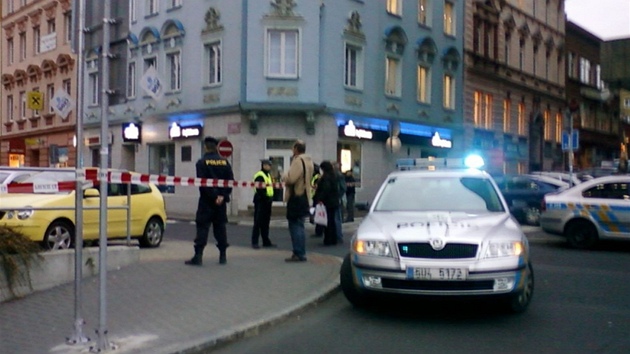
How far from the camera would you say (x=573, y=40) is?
52.2 metres

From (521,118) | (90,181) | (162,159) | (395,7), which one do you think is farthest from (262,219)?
(521,118)

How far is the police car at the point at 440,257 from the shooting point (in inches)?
307

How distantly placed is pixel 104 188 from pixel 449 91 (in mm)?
30901

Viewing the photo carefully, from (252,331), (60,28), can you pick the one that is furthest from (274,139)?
(252,331)

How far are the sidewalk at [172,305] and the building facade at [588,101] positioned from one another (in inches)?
1703

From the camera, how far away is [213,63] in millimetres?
29094

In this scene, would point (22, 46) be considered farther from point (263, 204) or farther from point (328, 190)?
point (263, 204)

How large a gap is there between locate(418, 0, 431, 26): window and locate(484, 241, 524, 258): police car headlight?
2701cm

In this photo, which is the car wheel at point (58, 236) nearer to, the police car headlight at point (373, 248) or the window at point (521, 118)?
the police car headlight at point (373, 248)

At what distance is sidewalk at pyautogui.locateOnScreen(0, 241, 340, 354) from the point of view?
6926 mm

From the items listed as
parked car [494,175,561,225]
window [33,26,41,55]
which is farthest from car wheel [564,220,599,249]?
window [33,26,41,55]

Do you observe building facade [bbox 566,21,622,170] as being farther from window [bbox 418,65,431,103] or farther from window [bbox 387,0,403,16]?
window [bbox 387,0,403,16]

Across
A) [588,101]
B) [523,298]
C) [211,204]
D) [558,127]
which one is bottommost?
[523,298]

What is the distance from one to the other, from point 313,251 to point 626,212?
20.3 ft
